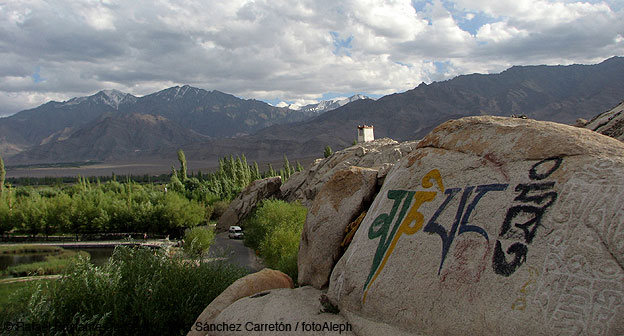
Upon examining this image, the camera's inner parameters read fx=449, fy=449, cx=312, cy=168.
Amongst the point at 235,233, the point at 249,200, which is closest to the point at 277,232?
the point at 235,233

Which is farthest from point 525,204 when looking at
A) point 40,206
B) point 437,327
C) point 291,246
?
point 40,206

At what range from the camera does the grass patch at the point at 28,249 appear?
2055 inches

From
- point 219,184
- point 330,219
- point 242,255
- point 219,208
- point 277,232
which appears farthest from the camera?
point 219,184

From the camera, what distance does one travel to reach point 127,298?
12.4 metres

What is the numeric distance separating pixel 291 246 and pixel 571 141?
2121 cm

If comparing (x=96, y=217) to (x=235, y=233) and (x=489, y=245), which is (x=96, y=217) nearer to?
(x=235, y=233)

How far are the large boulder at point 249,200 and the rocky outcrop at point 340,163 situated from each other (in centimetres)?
200

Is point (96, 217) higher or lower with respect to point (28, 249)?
higher

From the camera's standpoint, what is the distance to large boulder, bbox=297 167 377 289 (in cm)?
1287

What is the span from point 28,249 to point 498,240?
5861 centimetres

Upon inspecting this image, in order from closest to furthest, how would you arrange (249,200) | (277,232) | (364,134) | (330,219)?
1. (330,219)
2. (277,232)
3. (364,134)
4. (249,200)

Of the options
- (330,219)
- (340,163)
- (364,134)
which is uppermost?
(364,134)

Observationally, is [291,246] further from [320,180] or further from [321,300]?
[320,180]

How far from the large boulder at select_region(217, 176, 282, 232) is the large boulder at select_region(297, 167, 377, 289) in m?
46.6
